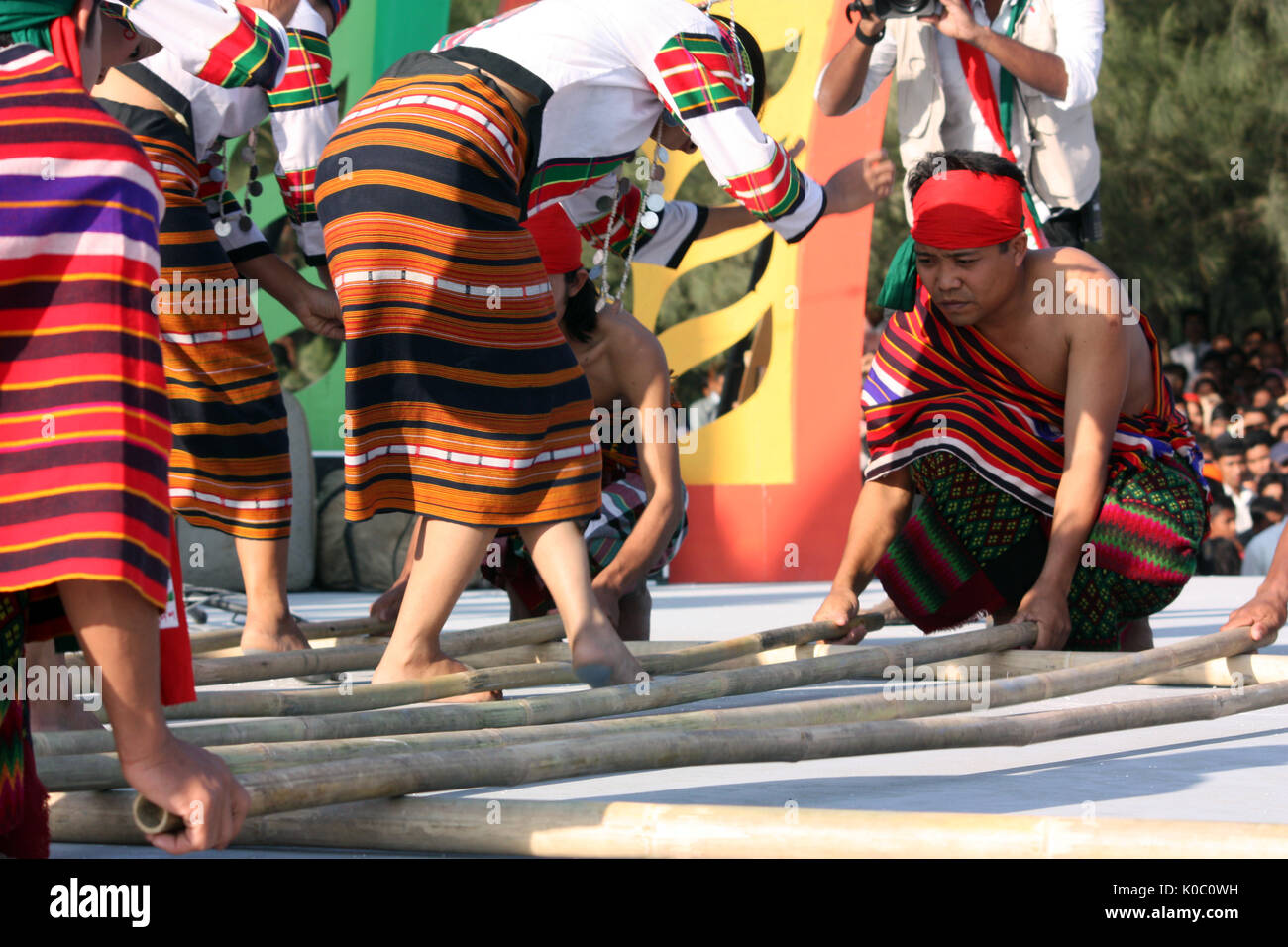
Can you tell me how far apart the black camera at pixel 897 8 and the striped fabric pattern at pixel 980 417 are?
2.19ft

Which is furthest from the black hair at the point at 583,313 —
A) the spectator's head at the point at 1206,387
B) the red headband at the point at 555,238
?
the spectator's head at the point at 1206,387

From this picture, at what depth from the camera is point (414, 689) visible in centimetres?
262

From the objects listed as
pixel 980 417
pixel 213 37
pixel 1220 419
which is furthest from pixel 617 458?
pixel 1220 419

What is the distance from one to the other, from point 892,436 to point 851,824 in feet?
7.05

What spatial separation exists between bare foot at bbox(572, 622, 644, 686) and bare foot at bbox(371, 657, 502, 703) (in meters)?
0.15

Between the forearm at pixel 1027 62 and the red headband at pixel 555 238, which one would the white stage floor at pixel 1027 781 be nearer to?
the red headband at pixel 555 238

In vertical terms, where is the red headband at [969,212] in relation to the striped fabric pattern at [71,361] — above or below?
above

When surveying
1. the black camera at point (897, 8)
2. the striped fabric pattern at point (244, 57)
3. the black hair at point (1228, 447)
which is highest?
the black camera at point (897, 8)

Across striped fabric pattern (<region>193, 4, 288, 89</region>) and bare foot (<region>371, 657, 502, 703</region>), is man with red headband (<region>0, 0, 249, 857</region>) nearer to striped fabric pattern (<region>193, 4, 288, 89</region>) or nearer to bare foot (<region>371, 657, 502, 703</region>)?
bare foot (<region>371, 657, 502, 703</region>)

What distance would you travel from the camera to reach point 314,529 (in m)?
7.32

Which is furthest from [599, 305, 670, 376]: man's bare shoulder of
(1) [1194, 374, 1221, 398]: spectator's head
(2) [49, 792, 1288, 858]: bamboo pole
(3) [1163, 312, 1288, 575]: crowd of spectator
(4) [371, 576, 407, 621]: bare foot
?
(1) [1194, 374, 1221, 398]: spectator's head

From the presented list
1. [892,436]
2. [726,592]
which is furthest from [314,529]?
[892,436]

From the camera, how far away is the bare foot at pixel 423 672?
9.07ft

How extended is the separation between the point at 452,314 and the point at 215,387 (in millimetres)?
A: 887
